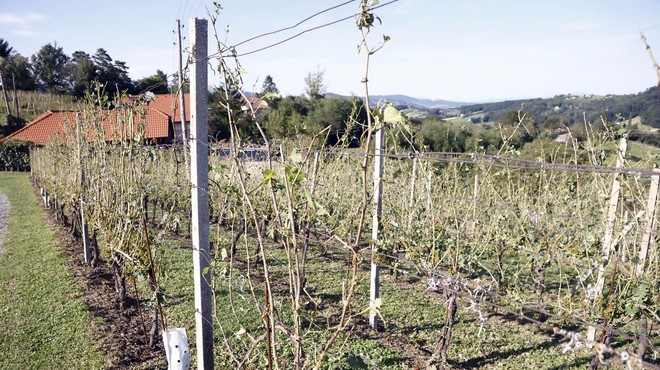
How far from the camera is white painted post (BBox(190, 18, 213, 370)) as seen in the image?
2041mm

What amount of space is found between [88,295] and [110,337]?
3.88ft

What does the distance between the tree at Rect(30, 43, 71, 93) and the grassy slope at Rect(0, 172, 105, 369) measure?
109ft

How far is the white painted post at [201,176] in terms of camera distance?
204 centimetres

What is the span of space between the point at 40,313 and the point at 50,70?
37412 mm

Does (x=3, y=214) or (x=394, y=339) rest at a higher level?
(x=3, y=214)

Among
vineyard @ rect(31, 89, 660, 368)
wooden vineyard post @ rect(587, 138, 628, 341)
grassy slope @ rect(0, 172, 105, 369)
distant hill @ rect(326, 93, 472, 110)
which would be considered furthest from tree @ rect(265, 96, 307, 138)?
wooden vineyard post @ rect(587, 138, 628, 341)

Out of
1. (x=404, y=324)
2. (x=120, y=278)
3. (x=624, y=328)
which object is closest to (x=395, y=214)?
(x=404, y=324)

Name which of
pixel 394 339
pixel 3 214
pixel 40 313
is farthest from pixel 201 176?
pixel 3 214

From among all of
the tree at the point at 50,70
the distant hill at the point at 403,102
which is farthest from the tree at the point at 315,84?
the tree at the point at 50,70

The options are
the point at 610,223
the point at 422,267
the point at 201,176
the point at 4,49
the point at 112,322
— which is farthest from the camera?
the point at 4,49

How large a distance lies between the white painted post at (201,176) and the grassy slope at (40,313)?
1645 millimetres

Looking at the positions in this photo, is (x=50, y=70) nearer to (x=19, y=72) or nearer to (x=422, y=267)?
(x=19, y=72)

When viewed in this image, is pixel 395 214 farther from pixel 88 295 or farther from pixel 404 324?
pixel 88 295

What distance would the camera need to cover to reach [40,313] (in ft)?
13.8
